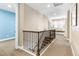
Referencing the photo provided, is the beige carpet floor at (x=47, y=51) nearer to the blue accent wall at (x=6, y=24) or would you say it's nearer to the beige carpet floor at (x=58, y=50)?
the beige carpet floor at (x=58, y=50)

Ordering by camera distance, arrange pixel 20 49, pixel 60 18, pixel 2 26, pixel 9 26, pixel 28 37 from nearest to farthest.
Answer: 1. pixel 20 49
2. pixel 28 37
3. pixel 2 26
4. pixel 9 26
5. pixel 60 18

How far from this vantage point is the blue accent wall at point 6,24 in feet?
18.9

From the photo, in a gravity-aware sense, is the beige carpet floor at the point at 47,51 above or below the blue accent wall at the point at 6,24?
below

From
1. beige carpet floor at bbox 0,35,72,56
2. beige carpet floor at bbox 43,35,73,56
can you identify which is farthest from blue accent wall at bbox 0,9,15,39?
beige carpet floor at bbox 43,35,73,56

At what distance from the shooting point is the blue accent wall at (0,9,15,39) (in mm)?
5766

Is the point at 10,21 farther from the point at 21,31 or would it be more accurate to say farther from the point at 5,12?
the point at 21,31

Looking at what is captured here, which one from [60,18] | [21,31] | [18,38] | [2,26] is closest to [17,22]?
[21,31]

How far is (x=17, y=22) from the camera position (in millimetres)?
3869

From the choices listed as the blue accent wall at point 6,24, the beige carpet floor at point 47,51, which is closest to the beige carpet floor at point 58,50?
the beige carpet floor at point 47,51

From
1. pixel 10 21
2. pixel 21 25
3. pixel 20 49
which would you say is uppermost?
pixel 10 21

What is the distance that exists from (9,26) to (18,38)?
9.33 feet

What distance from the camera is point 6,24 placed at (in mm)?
6078

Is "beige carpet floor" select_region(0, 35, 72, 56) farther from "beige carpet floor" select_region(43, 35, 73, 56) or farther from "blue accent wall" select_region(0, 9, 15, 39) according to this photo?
"blue accent wall" select_region(0, 9, 15, 39)

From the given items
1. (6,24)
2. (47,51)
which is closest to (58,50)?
(47,51)
